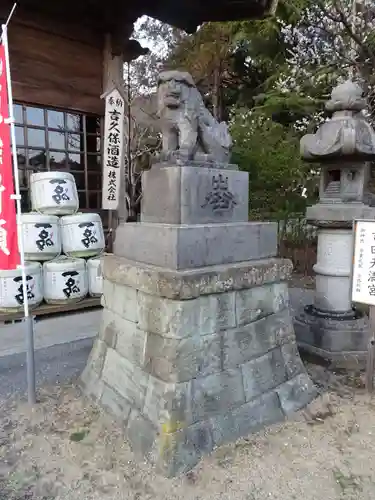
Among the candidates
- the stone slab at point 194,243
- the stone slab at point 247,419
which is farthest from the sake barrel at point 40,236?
the stone slab at point 247,419

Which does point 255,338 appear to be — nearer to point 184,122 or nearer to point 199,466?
point 199,466

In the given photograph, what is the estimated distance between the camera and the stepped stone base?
8.46 feet

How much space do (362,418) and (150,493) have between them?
6.00 feet

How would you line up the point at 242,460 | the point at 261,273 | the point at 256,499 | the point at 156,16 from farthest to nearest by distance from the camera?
1. the point at 156,16
2. the point at 261,273
3. the point at 242,460
4. the point at 256,499

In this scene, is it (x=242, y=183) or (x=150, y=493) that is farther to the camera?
(x=242, y=183)

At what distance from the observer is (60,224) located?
570 cm

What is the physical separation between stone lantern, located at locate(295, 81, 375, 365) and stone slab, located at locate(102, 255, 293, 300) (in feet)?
4.77

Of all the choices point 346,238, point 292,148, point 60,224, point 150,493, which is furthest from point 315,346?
point 292,148

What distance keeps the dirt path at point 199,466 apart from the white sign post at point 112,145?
12.6 ft

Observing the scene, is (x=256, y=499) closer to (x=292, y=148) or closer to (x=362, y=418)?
(x=362, y=418)

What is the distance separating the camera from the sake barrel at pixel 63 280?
18.0 ft

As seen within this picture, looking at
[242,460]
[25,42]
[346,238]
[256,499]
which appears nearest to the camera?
[256,499]

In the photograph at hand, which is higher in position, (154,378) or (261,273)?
(261,273)

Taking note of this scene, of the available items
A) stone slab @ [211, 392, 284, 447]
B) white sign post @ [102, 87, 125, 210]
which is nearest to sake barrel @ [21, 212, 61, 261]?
white sign post @ [102, 87, 125, 210]
